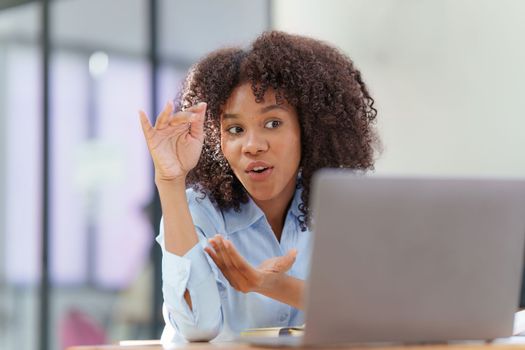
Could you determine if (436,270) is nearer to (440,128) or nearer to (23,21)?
(440,128)

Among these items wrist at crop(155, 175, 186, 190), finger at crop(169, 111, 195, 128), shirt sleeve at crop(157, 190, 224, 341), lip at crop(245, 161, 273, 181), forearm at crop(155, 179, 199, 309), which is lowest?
shirt sleeve at crop(157, 190, 224, 341)

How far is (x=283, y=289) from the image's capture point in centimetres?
171

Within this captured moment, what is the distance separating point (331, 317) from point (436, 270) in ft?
0.53

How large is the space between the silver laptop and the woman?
43 centimetres

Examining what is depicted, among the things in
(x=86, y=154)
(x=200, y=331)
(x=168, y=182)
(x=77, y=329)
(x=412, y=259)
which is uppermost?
(x=86, y=154)

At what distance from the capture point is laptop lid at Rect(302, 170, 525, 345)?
1.23 metres

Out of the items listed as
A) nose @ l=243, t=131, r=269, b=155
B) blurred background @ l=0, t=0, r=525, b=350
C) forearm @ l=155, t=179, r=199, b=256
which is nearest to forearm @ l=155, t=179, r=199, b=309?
forearm @ l=155, t=179, r=199, b=256

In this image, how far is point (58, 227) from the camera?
616 cm

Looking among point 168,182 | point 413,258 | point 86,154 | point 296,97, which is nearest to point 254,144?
point 296,97

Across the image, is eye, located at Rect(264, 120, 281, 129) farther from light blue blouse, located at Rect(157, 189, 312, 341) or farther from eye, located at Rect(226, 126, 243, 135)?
light blue blouse, located at Rect(157, 189, 312, 341)

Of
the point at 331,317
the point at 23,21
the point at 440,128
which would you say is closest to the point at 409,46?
the point at 440,128

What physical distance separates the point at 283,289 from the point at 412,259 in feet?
1.51

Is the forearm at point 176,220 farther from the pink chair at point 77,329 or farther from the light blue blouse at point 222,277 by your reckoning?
the pink chair at point 77,329

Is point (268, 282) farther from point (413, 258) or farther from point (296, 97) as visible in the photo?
point (296, 97)
